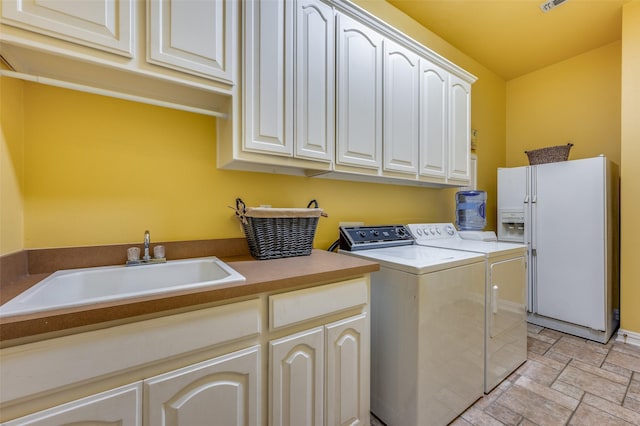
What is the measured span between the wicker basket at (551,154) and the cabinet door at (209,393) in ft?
10.4

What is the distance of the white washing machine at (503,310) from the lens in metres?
1.63

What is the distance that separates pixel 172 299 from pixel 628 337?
3463mm

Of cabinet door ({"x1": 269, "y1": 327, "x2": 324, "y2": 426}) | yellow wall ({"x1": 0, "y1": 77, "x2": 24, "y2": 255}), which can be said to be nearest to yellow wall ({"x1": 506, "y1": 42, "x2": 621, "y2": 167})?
cabinet door ({"x1": 269, "y1": 327, "x2": 324, "y2": 426})

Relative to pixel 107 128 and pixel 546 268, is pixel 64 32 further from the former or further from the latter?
pixel 546 268

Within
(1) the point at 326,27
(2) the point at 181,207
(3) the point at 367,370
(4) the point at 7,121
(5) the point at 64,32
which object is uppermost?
(1) the point at 326,27

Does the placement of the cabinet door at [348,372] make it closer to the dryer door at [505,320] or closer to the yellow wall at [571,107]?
the dryer door at [505,320]

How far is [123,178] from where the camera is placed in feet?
4.14

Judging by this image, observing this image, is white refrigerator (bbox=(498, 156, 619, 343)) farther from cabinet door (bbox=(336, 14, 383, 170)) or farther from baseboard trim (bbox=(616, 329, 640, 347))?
cabinet door (bbox=(336, 14, 383, 170))

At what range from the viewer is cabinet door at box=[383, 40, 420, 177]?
1.82m

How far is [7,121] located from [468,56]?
12.3 feet

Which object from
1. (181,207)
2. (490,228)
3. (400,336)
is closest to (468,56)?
(490,228)

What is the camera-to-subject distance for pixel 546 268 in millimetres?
2615

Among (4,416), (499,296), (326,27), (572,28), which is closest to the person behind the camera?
(4,416)

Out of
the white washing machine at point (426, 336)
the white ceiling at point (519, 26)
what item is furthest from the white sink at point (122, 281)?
the white ceiling at point (519, 26)
